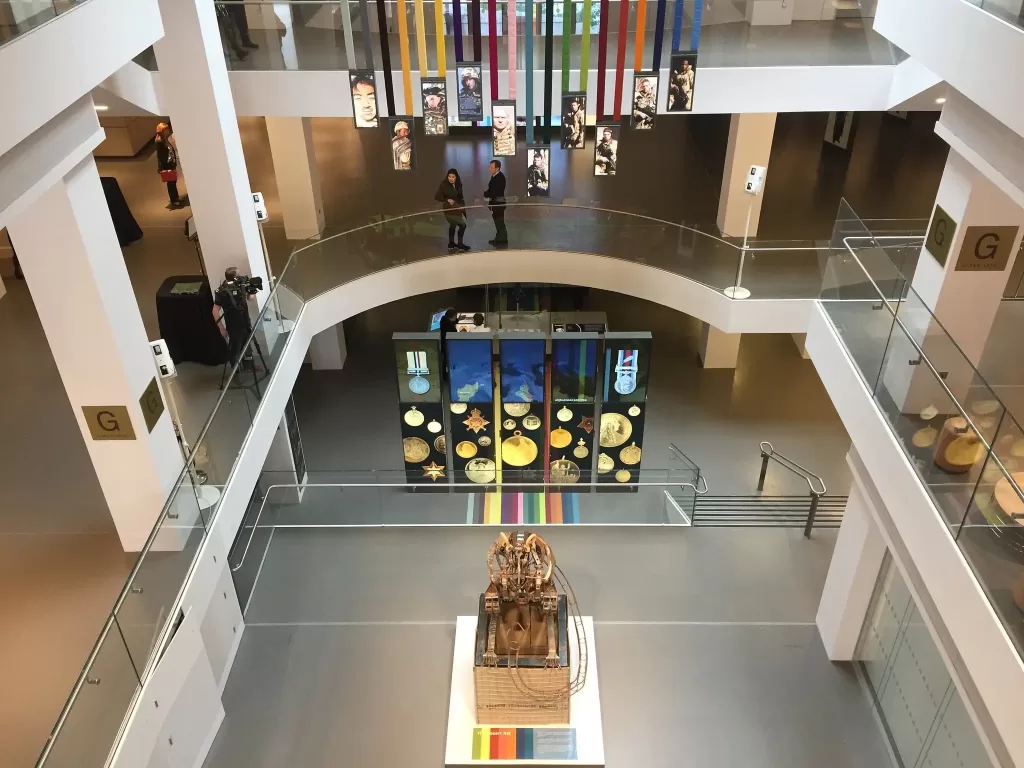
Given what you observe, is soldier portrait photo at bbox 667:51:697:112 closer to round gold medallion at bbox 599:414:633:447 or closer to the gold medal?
round gold medallion at bbox 599:414:633:447

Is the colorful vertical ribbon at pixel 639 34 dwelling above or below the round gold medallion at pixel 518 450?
above

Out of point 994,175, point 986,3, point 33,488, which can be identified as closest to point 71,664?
point 33,488

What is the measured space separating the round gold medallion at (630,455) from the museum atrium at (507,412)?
9cm

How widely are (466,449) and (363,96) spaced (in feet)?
17.5

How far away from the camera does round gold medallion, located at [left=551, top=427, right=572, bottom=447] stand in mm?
12578

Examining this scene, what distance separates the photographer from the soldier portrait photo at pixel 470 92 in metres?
10.3

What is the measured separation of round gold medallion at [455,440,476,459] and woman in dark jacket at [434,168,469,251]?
3.04 m

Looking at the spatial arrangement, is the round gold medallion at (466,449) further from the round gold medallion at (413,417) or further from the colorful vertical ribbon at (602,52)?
the colorful vertical ribbon at (602,52)

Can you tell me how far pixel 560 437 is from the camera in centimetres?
1263

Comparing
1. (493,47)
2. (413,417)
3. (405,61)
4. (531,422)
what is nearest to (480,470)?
(531,422)

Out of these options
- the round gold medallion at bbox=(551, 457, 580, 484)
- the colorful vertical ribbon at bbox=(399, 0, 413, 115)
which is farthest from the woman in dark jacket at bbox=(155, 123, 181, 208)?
the round gold medallion at bbox=(551, 457, 580, 484)

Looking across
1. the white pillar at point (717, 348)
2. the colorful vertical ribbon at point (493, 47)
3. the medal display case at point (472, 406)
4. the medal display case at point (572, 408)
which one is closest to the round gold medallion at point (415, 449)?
the medal display case at point (472, 406)

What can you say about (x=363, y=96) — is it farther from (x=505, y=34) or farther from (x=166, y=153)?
(x=166, y=153)

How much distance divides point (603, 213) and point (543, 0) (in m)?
3.31
